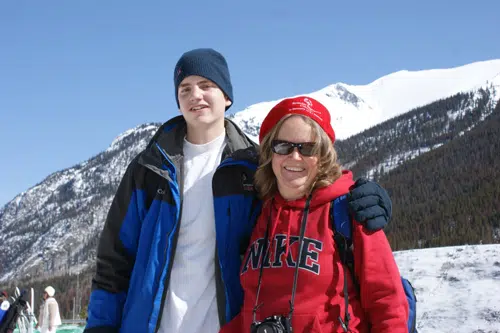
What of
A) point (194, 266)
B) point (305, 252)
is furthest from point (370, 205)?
point (194, 266)

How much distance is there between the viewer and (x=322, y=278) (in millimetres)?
1989

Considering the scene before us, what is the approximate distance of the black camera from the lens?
1.94 m

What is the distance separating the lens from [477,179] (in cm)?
9369

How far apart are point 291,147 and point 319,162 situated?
0.45 feet

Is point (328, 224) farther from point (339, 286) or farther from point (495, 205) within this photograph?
point (495, 205)

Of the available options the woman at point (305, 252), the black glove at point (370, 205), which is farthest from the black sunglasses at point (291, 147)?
the black glove at point (370, 205)

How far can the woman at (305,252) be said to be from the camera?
6.36 ft

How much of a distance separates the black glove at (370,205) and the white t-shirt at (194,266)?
74cm

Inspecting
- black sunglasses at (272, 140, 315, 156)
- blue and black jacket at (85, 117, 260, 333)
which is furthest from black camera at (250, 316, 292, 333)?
black sunglasses at (272, 140, 315, 156)

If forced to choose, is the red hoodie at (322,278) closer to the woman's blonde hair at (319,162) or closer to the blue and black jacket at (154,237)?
the woman's blonde hair at (319,162)

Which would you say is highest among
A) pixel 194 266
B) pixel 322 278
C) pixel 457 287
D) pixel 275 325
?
pixel 457 287

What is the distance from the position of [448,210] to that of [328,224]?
89370 mm

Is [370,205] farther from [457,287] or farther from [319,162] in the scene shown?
[457,287]

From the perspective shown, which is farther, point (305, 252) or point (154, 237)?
point (154, 237)
